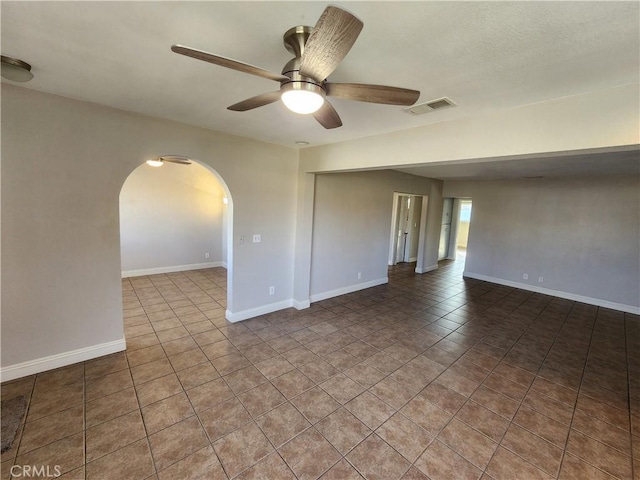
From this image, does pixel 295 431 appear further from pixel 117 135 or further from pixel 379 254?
pixel 379 254

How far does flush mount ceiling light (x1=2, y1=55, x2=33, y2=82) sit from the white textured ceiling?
67mm

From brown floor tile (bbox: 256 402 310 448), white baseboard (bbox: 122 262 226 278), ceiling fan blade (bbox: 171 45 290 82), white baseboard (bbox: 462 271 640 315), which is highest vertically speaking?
ceiling fan blade (bbox: 171 45 290 82)

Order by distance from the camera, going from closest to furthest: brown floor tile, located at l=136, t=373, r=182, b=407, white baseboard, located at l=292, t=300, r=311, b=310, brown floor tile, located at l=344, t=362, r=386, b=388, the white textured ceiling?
the white textured ceiling → brown floor tile, located at l=136, t=373, r=182, b=407 → brown floor tile, located at l=344, t=362, r=386, b=388 → white baseboard, located at l=292, t=300, r=311, b=310

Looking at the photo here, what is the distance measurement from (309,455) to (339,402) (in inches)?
23.0

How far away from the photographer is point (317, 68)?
4.16 feet

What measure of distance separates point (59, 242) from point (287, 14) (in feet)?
9.58

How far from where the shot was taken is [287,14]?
125 cm

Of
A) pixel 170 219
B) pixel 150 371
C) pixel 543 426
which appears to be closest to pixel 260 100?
pixel 150 371

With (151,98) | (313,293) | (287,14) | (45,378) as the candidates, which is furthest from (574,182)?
(45,378)

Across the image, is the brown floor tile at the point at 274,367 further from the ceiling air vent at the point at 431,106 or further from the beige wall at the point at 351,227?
the ceiling air vent at the point at 431,106

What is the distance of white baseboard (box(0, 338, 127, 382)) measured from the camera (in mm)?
2479

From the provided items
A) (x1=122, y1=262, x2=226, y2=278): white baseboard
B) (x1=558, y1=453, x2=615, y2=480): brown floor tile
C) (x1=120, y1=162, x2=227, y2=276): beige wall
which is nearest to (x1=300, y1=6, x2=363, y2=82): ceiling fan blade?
(x1=558, y1=453, x2=615, y2=480): brown floor tile

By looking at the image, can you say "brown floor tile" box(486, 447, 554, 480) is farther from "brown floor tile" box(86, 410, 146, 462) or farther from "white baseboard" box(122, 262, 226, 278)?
"white baseboard" box(122, 262, 226, 278)

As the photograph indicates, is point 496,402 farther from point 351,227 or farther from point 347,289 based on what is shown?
point 351,227
